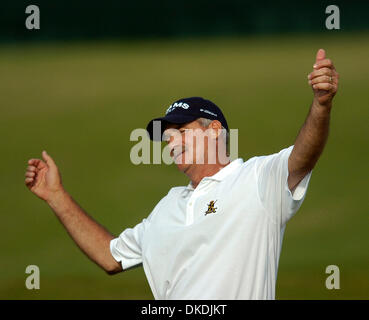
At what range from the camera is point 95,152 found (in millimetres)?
11195

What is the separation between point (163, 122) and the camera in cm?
357

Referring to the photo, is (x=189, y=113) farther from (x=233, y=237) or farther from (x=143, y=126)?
(x=143, y=126)

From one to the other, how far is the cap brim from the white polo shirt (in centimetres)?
33

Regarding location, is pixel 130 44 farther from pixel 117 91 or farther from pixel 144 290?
pixel 144 290

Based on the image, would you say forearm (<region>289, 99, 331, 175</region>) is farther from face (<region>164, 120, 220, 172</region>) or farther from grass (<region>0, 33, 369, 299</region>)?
grass (<region>0, 33, 369, 299</region>)

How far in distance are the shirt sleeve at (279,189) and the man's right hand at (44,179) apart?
107 cm

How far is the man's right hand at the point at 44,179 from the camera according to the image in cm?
381

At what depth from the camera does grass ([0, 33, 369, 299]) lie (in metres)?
8.87

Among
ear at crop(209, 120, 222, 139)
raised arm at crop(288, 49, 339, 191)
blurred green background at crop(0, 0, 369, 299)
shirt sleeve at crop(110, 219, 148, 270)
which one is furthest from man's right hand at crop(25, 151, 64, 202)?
blurred green background at crop(0, 0, 369, 299)

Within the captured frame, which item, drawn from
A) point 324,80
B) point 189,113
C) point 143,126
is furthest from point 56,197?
point 143,126

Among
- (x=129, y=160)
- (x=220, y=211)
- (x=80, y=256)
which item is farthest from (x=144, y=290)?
(x=220, y=211)

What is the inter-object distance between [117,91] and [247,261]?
9.44 m

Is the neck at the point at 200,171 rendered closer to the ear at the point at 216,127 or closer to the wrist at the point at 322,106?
the ear at the point at 216,127

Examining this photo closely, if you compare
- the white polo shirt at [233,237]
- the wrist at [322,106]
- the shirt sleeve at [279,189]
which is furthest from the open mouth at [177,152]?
the wrist at [322,106]
